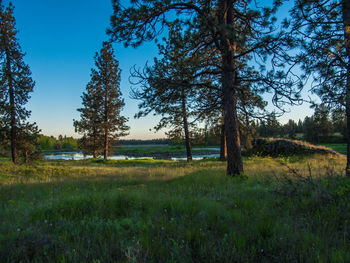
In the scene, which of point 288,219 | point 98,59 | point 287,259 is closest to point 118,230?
point 287,259

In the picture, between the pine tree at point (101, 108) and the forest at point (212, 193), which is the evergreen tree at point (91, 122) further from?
the forest at point (212, 193)

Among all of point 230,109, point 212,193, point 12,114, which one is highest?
point 12,114

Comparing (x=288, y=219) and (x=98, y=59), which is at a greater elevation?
(x=98, y=59)

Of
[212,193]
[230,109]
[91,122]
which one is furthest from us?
[91,122]

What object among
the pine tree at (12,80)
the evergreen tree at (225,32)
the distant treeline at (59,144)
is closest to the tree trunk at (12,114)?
the pine tree at (12,80)

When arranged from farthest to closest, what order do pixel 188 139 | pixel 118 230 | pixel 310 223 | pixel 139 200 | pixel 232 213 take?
pixel 188 139 < pixel 139 200 < pixel 232 213 < pixel 310 223 < pixel 118 230

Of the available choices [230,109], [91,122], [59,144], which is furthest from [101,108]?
[59,144]

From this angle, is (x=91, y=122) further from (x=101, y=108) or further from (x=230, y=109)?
(x=230, y=109)

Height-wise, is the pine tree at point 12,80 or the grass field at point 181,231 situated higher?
the pine tree at point 12,80

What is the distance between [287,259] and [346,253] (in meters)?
0.64

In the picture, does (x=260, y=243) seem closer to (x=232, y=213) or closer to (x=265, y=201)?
(x=232, y=213)

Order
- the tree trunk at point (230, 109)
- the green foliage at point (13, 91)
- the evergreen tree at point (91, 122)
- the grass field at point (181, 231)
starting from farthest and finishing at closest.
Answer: the evergreen tree at point (91, 122), the green foliage at point (13, 91), the tree trunk at point (230, 109), the grass field at point (181, 231)

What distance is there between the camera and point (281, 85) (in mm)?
6820

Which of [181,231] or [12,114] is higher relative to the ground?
[12,114]
